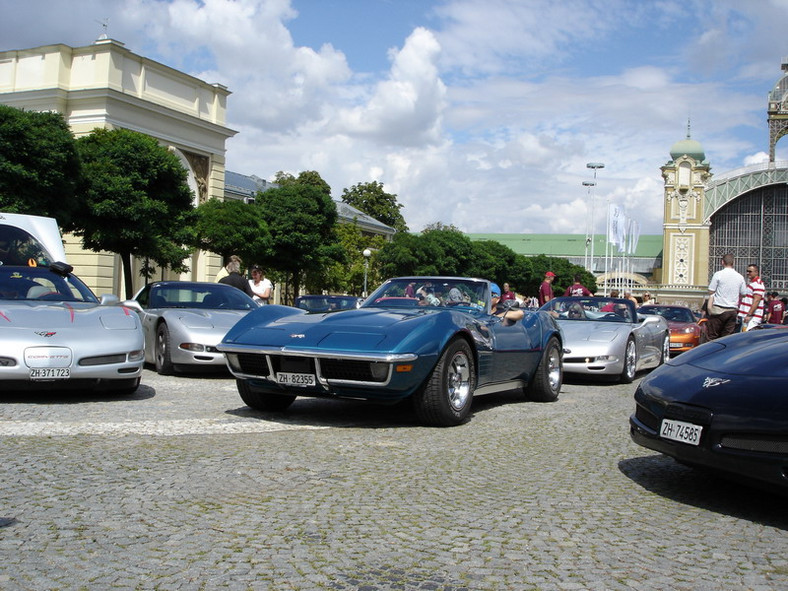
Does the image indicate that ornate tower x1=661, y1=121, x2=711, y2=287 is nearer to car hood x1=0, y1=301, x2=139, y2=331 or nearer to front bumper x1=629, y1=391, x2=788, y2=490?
car hood x1=0, y1=301, x2=139, y2=331

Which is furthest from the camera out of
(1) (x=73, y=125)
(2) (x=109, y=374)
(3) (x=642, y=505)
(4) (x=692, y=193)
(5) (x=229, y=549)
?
(4) (x=692, y=193)

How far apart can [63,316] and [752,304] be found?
1158cm

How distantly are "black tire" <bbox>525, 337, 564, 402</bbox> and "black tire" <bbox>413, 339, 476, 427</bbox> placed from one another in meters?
1.87

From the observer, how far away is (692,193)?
99.2m

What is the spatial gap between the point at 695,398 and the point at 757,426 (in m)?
0.40

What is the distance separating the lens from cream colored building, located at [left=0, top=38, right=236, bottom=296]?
35.1 m

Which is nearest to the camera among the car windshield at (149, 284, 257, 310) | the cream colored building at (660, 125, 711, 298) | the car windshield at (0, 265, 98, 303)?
the car windshield at (0, 265, 98, 303)

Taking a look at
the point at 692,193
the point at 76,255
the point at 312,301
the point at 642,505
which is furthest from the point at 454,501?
the point at 692,193

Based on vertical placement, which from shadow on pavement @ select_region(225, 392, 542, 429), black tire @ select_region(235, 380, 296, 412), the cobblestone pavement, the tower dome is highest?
the tower dome

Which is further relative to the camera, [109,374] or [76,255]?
[76,255]

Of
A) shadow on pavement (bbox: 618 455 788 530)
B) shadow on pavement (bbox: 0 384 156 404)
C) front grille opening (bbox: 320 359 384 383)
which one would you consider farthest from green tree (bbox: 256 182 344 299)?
shadow on pavement (bbox: 618 455 788 530)

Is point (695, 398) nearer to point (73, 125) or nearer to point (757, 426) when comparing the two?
point (757, 426)

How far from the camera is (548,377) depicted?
28.7ft

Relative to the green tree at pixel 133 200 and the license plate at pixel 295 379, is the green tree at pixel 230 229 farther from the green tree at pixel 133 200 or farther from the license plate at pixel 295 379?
the license plate at pixel 295 379
